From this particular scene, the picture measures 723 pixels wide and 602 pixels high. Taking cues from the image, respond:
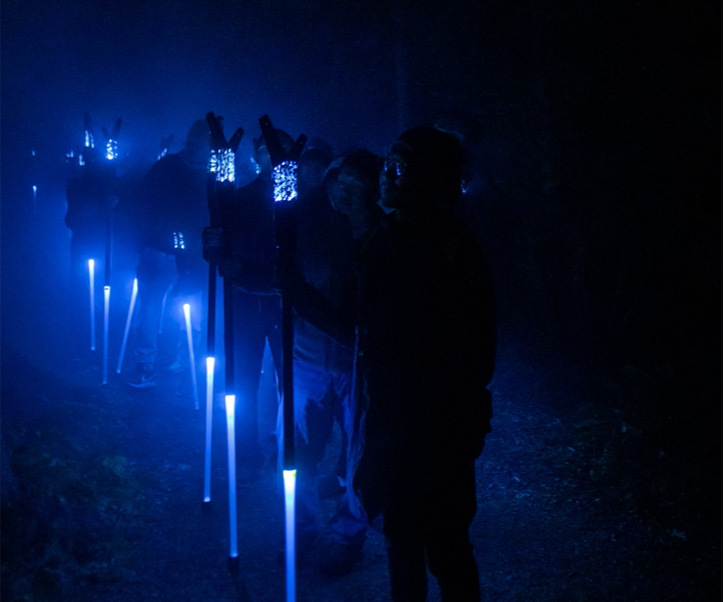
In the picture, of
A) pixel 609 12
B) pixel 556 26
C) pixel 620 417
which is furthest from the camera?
pixel 556 26

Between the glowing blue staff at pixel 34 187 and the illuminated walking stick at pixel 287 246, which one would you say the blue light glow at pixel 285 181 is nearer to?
the illuminated walking stick at pixel 287 246

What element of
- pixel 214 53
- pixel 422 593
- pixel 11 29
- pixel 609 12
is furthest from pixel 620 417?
pixel 11 29

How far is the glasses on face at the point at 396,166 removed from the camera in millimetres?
2074

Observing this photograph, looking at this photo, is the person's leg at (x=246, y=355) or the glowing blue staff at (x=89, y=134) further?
the glowing blue staff at (x=89, y=134)

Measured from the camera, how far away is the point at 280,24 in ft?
→ 39.0

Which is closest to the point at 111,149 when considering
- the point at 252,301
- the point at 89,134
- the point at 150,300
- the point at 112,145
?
the point at 112,145

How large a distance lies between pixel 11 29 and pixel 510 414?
14.0m

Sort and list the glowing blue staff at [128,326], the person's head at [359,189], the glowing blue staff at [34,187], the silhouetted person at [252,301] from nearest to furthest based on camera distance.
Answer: the person's head at [359,189] → the silhouetted person at [252,301] → the glowing blue staff at [128,326] → the glowing blue staff at [34,187]

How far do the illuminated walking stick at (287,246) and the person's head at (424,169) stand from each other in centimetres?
69

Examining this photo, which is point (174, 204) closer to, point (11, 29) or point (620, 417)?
point (620, 417)

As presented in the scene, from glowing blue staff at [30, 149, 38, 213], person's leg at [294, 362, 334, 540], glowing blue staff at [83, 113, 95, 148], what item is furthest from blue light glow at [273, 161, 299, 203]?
glowing blue staff at [30, 149, 38, 213]

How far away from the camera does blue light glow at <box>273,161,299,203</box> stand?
8.54 ft

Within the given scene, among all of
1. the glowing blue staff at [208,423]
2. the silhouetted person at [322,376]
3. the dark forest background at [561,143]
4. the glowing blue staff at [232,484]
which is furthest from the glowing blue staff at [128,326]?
the silhouetted person at [322,376]

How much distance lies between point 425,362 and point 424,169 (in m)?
0.76
